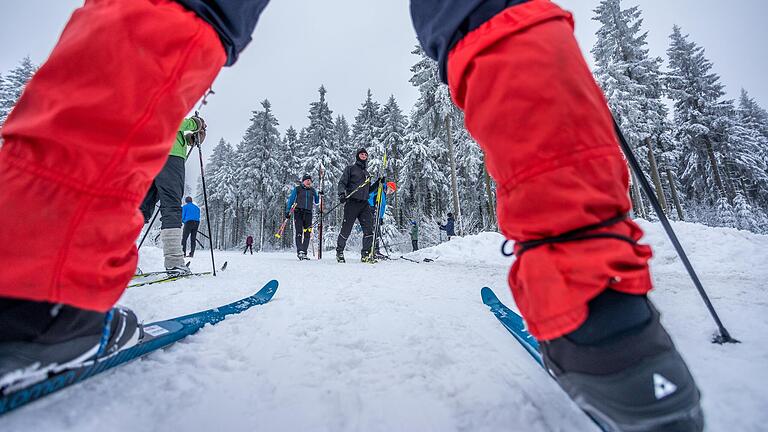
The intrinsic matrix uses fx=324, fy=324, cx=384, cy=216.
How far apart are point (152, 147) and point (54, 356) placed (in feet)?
1.66

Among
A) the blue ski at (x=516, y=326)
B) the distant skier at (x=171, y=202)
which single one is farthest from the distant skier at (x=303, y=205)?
the blue ski at (x=516, y=326)

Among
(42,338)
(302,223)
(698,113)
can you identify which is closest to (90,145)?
(42,338)

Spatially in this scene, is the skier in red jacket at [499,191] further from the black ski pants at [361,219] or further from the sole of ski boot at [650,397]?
the black ski pants at [361,219]

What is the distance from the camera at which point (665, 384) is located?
61 centimetres

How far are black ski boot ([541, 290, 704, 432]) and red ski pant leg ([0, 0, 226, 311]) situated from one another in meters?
1.03

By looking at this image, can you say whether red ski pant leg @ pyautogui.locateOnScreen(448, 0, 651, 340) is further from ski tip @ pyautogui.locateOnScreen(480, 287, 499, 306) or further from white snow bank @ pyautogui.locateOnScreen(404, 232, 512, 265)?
white snow bank @ pyautogui.locateOnScreen(404, 232, 512, 265)

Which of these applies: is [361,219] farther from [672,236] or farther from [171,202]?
[672,236]

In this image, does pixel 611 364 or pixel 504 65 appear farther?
pixel 504 65

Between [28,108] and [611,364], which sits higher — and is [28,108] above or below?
above

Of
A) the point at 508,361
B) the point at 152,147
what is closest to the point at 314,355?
the point at 508,361

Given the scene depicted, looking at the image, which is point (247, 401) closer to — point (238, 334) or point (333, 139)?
point (238, 334)

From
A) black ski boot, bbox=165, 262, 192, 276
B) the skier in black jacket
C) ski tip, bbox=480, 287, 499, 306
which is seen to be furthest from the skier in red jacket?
the skier in black jacket

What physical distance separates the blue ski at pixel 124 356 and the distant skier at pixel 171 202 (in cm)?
254

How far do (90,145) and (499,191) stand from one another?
0.93 meters
